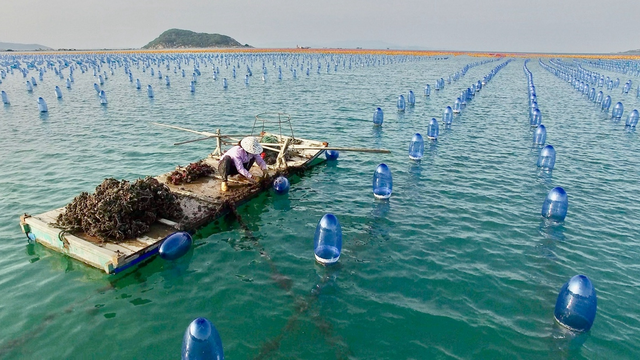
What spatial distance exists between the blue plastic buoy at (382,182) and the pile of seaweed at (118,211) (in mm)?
7384

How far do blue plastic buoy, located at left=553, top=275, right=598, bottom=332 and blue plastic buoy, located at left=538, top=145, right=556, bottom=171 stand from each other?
12097 mm

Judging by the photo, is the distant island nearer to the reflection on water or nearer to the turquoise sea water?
the turquoise sea water

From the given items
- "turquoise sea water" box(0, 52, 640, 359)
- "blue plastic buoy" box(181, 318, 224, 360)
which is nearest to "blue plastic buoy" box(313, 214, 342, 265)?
"turquoise sea water" box(0, 52, 640, 359)

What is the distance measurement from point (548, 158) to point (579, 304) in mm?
12463

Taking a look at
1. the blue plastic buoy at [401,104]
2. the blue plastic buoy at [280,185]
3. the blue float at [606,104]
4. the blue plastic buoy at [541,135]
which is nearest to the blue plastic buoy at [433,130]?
the blue plastic buoy at [541,135]

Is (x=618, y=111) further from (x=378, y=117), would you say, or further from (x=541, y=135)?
(x=378, y=117)

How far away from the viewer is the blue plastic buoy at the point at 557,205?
527 inches

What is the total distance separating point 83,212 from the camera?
10.9 m

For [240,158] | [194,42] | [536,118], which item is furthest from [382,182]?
[194,42]

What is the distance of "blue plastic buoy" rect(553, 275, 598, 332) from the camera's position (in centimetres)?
827

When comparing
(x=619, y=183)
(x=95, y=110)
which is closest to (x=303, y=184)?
(x=619, y=183)

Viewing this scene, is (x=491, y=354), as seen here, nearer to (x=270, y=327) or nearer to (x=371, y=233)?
(x=270, y=327)

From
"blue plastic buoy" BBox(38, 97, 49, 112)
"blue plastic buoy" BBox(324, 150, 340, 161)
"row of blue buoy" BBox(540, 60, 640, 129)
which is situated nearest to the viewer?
"blue plastic buoy" BBox(324, 150, 340, 161)

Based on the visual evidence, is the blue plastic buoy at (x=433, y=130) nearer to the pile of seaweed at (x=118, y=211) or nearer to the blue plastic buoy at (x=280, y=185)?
the blue plastic buoy at (x=280, y=185)
